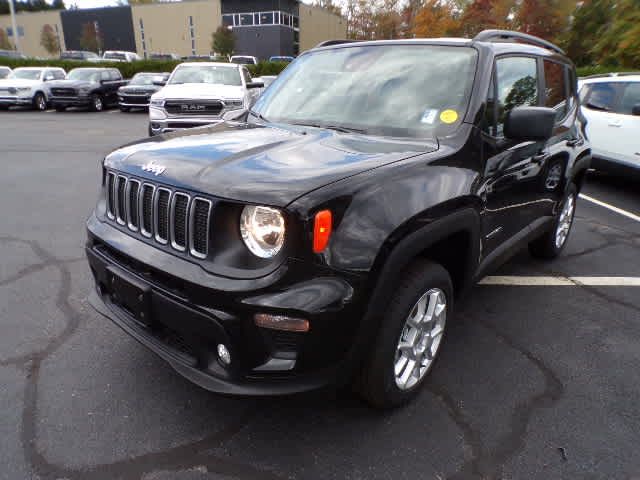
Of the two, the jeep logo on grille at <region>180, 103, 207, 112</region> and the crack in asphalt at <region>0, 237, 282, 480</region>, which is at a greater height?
the jeep logo on grille at <region>180, 103, 207, 112</region>

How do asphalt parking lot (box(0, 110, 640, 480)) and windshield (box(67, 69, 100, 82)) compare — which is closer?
asphalt parking lot (box(0, 110, 640, 480))

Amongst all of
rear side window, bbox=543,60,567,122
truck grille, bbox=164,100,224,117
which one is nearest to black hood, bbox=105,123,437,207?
rear side window, bbox=543,60,567,122

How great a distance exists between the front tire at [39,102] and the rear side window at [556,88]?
18.9 m

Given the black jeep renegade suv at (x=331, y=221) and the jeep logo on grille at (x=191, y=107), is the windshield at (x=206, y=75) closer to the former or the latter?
the jeep logo on grille at (x=191, y=107)

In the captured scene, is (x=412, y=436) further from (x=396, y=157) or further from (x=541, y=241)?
(x=541, y=241)

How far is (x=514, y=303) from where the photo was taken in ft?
12.4

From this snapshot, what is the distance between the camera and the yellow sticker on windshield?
270 centimetres

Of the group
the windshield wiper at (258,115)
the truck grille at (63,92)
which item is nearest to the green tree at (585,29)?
the windshield wiper at (258,115)

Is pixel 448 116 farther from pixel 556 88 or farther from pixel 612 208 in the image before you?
pixel 612 208

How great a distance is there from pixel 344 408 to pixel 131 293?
4.00 ft

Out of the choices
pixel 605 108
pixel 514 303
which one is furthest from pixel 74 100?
pixel 514 303

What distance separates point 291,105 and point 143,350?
1.87 m

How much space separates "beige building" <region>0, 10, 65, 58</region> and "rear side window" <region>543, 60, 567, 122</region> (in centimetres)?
8073

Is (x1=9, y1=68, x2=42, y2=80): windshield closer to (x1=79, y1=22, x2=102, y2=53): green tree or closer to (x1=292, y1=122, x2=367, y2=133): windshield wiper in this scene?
(x1=292, y1=122, x2=367, y2=133): windshield wiper
